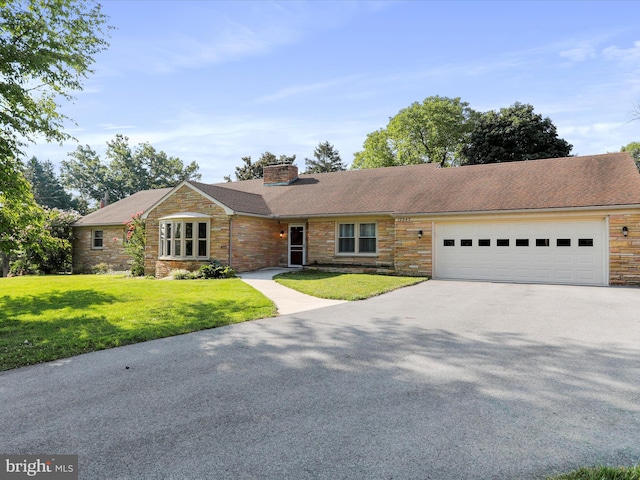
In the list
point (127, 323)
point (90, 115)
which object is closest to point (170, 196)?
point (90, 115)

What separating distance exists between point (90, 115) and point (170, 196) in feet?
21.8

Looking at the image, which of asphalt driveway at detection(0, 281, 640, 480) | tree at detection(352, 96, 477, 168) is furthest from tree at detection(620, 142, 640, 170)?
asphalt driveway at detection(0, 281, 640, 480)

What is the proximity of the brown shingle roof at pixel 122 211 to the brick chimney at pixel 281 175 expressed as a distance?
600 cm

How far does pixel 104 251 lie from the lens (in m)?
22.5

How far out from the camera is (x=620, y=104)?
1468cm

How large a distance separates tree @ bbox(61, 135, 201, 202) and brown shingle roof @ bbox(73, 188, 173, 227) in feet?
71.3

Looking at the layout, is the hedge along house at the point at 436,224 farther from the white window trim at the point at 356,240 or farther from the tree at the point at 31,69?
the tree at the point at 31,69

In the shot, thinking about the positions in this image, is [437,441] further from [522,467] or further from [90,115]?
[90,115]

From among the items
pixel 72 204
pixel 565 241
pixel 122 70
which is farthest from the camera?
pixel 72 204

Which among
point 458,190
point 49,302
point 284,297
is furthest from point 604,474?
point 458,190

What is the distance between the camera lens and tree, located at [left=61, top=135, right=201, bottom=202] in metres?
47.0

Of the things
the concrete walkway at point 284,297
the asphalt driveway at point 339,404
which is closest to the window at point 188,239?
the concrete walkway at point 284,297

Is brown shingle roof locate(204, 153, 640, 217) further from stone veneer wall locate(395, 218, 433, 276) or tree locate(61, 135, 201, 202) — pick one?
tree locate(61, 135, 201, 202)

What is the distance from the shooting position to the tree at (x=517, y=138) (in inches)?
1165
